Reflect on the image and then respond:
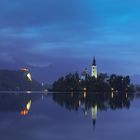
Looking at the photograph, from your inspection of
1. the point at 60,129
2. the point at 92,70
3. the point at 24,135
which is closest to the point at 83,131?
the point at 60,129

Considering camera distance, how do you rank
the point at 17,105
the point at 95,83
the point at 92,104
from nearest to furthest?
the point at 17,105 → the point at 92,104 → the point at 95,83

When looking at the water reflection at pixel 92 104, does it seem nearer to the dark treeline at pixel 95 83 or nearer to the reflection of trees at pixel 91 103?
the reflection of trees at pixel 91 103

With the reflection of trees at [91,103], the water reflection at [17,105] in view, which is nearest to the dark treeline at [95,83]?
the reflection of trees at [91,103]

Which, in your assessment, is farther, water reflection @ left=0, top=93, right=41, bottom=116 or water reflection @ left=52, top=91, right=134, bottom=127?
water reflection @ left=52, top=91, right=134, bottom=127

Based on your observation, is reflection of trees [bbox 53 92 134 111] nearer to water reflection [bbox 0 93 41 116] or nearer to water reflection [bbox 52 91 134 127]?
water reflection [bbox 52 91 134 127]

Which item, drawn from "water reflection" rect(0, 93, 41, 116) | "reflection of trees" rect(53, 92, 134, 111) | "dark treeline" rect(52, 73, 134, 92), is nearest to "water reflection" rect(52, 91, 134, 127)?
"reflection of trees" rect(53, 92, 134, 111)

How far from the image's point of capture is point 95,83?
14662 centimetres

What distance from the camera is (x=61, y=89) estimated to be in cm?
15588

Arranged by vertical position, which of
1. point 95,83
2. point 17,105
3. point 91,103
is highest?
point 95,83

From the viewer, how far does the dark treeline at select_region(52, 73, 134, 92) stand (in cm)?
14662

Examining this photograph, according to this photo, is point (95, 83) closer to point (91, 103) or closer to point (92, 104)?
point (91, 103)

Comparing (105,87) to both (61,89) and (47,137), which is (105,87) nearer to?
(61,89)

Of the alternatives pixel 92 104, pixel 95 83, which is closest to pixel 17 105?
pixel 92 104

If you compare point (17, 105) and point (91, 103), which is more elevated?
point (91, 103)
